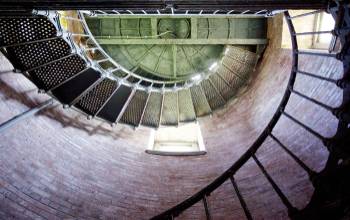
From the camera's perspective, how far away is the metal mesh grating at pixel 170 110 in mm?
6215

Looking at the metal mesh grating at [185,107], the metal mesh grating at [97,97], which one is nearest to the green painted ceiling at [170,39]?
the metal mesh grating at [185,107]

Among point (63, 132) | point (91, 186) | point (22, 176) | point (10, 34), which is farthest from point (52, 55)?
point (91, 186)

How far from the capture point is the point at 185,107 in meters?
6.40

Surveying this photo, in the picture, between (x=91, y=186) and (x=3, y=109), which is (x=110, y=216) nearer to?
(x=91, y=186)

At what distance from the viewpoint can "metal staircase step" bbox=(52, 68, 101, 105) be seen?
4.63 m

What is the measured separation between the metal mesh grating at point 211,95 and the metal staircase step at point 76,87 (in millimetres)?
2851

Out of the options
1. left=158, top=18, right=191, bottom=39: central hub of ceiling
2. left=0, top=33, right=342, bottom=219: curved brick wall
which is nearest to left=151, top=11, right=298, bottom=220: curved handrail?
left=0, top=33, right=342, bottom=219: curved brick wall

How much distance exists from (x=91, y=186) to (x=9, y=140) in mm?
1391

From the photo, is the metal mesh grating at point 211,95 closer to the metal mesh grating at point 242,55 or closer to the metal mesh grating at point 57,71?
the metal mesh grating at point 242,55

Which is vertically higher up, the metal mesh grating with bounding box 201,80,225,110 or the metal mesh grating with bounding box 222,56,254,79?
the metal mesh grating with bounding box 222,56,254,79

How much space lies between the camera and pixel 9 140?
3727 millimetres

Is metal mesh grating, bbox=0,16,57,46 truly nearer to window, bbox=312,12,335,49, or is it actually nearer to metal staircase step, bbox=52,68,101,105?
metal staircase step, bbox=52,68,101,105

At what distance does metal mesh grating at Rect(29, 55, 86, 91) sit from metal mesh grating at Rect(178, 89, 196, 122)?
259 centimetres

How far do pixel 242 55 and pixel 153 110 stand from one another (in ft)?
8.97
